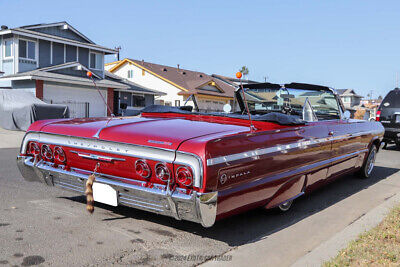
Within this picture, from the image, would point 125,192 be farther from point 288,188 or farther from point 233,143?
point 288,188

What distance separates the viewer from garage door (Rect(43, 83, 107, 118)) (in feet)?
68.6

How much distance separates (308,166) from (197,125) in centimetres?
146

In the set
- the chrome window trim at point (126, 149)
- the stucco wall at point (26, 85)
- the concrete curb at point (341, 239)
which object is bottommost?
the concrete curb at point (341, 239)

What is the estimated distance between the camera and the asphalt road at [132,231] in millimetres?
2949

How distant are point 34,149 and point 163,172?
5.57ft

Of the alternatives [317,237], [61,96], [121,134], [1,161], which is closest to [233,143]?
[121,134]

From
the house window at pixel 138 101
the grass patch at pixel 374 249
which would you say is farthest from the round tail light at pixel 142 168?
the house window at pixel 138 101

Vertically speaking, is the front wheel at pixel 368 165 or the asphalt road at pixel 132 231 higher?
the front wheel at pixel 368 165

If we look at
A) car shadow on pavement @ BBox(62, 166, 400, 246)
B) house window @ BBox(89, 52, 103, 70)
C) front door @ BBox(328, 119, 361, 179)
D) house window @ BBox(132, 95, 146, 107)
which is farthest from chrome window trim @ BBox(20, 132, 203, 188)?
house window @ BBox(132, 95, 146, 107)

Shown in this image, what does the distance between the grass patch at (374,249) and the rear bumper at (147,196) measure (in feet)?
3.28

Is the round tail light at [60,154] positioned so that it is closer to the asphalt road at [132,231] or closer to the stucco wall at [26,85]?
the asphalt road at [132,231]

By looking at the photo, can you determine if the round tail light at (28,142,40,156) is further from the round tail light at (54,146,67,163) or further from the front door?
the front door

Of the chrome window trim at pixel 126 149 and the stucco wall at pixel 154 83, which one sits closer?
the chrome window trim at pixel 126 149

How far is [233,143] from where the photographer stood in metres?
3.11
